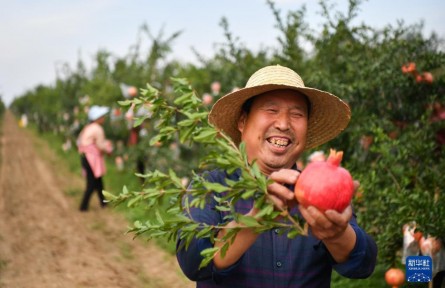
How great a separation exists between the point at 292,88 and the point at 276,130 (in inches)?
7.5

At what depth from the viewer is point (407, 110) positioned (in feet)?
14.9

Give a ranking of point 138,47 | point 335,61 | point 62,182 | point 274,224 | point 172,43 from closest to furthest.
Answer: point 274,224 < point 335,61 < point 172,43 < point 138,47 < point 62,182

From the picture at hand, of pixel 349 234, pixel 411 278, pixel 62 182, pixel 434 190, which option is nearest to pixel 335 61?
pixel 434 190

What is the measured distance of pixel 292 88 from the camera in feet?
6.11

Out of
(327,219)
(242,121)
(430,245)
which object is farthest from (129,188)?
(327,219)

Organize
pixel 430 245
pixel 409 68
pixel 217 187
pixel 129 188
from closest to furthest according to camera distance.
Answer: pixel 217 187 < pixel 430 245 < pixel 409 68 < pixel 129 188

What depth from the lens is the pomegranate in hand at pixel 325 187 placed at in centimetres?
125

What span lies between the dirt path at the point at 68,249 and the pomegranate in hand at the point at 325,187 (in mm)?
3697

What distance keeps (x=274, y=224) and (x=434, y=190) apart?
2.60 meters

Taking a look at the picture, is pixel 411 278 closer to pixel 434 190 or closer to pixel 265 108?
pixel 434 190

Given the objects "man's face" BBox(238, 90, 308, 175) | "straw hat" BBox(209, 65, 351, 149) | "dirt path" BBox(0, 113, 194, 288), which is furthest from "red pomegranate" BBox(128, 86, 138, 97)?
"man's face" BBox(238, 90, 308, 175)

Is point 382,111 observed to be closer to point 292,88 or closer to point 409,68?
point 409,68

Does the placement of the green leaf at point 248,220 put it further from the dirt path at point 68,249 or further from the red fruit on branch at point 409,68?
the dirt path at point 68,249

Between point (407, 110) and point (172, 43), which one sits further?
point (172, 43)
